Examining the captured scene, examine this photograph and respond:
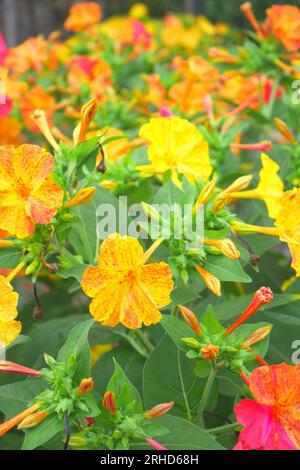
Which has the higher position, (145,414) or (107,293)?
(107,293)

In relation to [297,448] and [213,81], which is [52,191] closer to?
[297,448]

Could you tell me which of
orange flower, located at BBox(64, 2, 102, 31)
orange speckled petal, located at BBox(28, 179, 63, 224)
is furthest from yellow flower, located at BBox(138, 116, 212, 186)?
orange flower, located at BBox(64, 2, 102, 31)

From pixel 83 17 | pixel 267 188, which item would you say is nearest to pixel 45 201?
pixel 267 188

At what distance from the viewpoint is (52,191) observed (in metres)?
0.93

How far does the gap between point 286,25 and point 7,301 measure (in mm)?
1152

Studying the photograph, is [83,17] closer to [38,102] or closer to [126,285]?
[38,102]

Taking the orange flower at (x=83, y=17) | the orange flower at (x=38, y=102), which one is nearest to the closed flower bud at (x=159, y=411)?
the orange flower at (x=38, y=102)

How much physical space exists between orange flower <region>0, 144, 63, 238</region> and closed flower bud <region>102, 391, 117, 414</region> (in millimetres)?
276

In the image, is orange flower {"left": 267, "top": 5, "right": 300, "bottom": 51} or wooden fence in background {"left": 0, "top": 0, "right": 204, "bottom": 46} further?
wooden fence in background {"left": 0, "top": 0, "right": 204, "bottom": 46}

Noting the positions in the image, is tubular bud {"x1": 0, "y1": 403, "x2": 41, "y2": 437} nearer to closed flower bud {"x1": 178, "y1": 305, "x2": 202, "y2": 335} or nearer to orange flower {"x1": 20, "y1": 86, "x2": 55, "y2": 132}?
closed flower bud {"x1": 178, "y1": 305, "x2": 202, "y2": 335}

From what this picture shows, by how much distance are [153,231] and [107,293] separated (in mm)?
157

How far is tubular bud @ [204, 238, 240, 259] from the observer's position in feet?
3.04

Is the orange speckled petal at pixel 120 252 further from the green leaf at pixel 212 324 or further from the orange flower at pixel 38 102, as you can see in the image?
the orange flower at pixel 38 102

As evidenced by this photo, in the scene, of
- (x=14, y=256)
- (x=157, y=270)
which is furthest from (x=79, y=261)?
(x=157, y=270)
